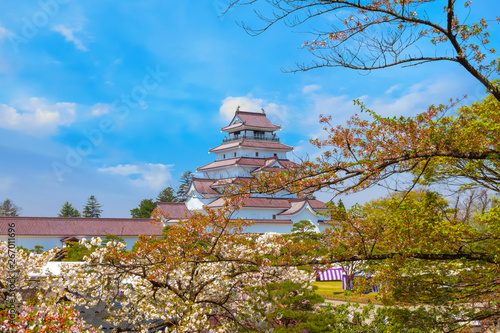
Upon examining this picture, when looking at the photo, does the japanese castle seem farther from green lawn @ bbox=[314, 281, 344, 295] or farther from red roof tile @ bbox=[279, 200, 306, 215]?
green lawn @ bbox=[314, 281, 344, 295]

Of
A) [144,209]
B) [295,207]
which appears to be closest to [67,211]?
[144,209]

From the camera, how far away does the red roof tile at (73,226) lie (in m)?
31.6

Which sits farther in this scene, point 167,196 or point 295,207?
point 167,196

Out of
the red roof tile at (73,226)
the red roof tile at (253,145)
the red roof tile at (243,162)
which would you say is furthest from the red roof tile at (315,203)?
the red roof tile at (73,226)

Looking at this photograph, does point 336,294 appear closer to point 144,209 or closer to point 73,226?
point 73,226

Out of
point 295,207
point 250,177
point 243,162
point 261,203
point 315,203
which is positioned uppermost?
point 243,162

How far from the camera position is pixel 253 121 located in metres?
42.8

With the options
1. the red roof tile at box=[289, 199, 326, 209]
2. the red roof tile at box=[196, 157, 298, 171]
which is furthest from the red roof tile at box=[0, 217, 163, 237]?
the red roof tile at box=[289, 199, 326, 209]

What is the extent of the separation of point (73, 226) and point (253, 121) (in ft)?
65.2

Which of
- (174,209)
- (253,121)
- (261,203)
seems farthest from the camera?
(253,121)

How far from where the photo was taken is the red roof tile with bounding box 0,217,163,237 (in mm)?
31578

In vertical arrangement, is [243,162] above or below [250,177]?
above

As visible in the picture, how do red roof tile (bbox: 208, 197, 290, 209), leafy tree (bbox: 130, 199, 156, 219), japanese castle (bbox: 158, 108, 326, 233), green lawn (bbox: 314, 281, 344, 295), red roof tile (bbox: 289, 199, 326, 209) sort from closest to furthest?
green lawn (bbox: 314, 281, 344, 295) < red roof tile (bbox: 208, 197, 290, 209) < japanese castle (bbox: 158, 108, 326, 233) < red roof tile (bbox: 289, 199, 326, 209) < leafy tree (bbox: 130, 199, 156, 219)

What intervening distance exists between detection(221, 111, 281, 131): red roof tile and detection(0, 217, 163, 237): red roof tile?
1343 centimetres
